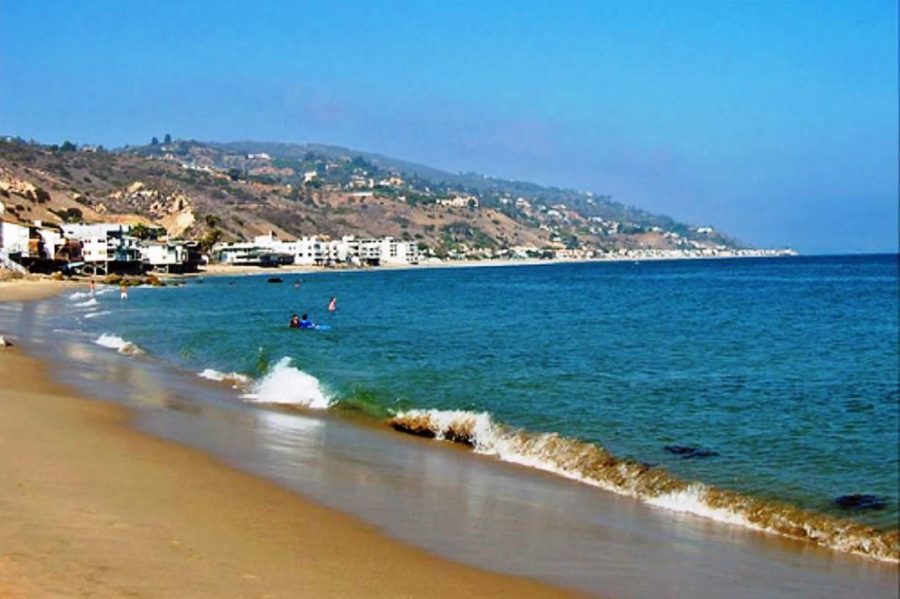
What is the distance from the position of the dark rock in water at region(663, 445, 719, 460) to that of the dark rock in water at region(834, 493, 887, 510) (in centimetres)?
284

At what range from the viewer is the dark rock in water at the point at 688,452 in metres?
14.8

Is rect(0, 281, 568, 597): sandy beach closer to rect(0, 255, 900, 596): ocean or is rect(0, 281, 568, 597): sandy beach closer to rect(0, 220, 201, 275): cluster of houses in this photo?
rect(0, 255, 900, 596): ocean

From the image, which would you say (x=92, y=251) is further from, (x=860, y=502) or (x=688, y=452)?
(x=860, y=502)

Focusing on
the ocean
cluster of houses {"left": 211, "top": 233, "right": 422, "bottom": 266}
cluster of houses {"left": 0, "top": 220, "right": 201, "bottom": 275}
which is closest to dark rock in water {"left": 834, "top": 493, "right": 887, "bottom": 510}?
the ocean

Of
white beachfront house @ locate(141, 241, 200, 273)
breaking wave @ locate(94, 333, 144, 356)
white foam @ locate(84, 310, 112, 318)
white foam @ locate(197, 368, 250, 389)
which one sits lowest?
white foam @ locate(197, 368, 250, 389)

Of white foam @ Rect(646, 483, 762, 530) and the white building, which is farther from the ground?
the white building

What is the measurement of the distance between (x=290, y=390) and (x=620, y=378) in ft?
29.1

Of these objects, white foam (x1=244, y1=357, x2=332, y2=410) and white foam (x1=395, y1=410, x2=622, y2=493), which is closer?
white foam (x1=395, y1=410, x2=622, y2=493)

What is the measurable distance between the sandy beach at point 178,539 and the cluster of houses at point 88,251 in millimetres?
94811

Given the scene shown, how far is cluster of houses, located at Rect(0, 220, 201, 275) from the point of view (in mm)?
107625

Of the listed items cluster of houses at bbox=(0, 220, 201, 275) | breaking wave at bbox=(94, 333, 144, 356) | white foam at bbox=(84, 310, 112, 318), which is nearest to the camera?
breaking wave at bbox=(94, 333, 144, 356)

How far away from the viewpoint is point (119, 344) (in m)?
32.1

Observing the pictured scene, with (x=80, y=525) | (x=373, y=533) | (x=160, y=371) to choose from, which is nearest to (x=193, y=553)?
(x=80, y=525)

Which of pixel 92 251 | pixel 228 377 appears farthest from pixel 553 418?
pixel 92 251
